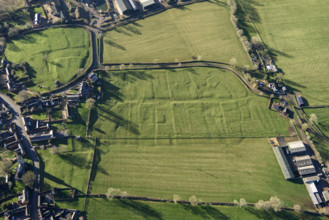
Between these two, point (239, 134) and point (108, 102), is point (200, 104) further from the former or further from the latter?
point (108, 102)

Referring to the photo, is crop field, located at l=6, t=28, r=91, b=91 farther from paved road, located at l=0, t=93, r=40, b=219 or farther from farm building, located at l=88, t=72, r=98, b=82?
paved road, located at l=0, t=93, r=40, b=219

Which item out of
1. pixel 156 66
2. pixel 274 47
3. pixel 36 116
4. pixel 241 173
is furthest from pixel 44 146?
pixel 274 47

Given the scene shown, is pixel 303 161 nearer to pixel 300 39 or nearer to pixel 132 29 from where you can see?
pixel 300 39

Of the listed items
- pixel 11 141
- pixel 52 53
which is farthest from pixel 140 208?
pixel 52 53

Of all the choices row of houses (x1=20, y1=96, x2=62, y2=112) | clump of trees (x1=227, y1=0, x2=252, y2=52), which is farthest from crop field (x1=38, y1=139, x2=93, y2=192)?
clump of trees (x1=227, y1=0, x2=252, y2=52)

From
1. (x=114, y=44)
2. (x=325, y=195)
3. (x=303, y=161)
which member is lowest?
(x=325, y=195)

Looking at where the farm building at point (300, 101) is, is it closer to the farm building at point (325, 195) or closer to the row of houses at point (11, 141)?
the farm building at point (325, 195)
